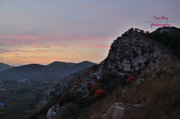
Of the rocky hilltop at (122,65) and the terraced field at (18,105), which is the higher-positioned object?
the rocky hilltop at (122,65)

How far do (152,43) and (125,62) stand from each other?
24.4ft

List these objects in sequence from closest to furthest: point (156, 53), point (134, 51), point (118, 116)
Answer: point (118, 116)
point (156, 53)
point (134, 51)

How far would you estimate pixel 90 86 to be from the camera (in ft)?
77.5

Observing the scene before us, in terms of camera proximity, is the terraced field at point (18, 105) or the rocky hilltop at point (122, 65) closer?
the rocky hilltop at point (122, 65)

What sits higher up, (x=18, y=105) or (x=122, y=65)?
(x=122, y=65)

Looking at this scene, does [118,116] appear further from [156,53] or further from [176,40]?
[176,40]

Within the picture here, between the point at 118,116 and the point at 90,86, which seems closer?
the point at 118,116

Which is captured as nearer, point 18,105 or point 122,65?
point 122,65

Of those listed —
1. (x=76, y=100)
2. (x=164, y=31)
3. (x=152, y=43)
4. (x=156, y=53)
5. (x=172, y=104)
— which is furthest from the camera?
(x=164, y=31)

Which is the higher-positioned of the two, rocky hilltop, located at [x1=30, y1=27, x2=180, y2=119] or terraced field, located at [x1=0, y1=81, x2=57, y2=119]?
rocky hilltop, located at [x1=30, y1=27, x2=180, y2=119]

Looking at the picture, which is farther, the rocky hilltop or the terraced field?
the terraced field

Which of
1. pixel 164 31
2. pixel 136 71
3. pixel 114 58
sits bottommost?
pixel 136 71

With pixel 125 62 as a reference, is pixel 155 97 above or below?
below

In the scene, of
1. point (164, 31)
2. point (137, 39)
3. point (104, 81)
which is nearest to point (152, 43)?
point (137, 39)
